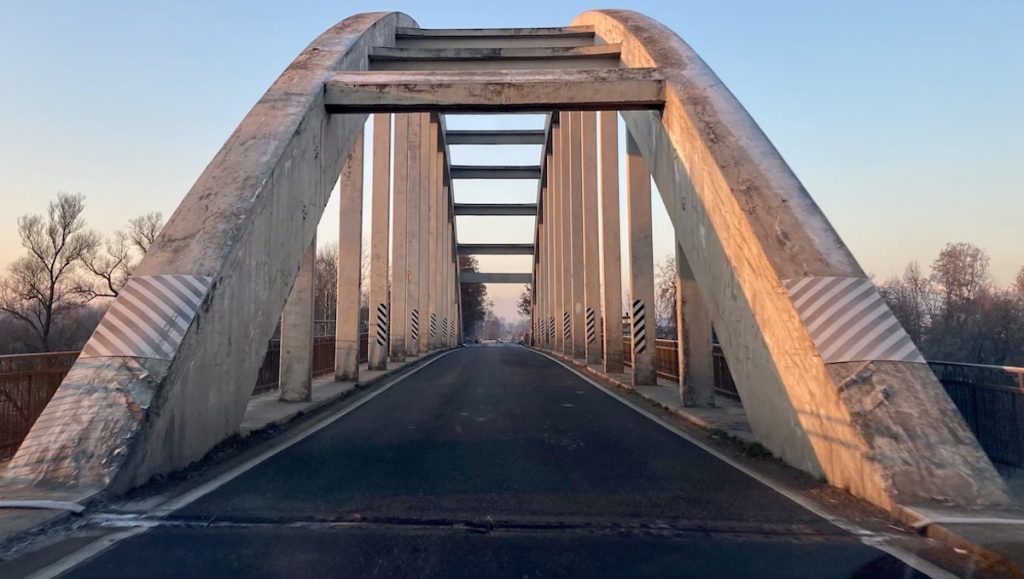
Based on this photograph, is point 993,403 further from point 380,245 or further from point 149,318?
point 380,245

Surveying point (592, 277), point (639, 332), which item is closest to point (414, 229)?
point (592, 277)

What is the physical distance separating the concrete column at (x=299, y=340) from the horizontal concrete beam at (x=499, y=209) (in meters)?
48.4

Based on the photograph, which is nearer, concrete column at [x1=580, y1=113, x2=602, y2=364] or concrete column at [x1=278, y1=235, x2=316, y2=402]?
concrete column at [x1=278, y1=235, x2=316, y2=402]

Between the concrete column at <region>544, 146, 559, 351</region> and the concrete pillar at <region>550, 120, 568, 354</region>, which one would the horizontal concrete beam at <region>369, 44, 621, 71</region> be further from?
the concrete column at <region>544, 146, 559, 351</region>

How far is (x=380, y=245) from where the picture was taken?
953 inches

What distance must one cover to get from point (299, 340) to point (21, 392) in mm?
4832

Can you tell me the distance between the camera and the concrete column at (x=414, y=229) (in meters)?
31.9

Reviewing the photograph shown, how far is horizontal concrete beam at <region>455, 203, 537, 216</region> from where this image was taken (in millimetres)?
60562

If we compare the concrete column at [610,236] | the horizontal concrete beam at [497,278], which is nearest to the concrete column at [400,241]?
the concrete column at [610,236]

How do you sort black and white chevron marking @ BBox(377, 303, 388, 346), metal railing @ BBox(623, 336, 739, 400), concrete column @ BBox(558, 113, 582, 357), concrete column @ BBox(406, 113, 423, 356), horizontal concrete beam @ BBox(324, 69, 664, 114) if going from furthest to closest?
concrete column @ BBox(558, 113, 582, 357) → concrete column @ BBox(406, 113, 423, 356) → black and white chevron marking @ BBox(377, 303, 388, 346) → metal railing @ BBox(623, 336, 739, 400) → horizontal concrete beam @ BBox(324, 69, 664, 114)

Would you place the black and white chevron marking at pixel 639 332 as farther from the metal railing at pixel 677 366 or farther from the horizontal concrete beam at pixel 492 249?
the horizontal concrete beam at pixel 492 249

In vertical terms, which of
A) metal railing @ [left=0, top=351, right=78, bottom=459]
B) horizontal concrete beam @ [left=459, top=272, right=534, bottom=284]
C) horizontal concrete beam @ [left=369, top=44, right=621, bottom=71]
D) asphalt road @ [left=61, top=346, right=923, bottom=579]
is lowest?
asphalt road @ [left=61, top=346, right=923, bottom=579]

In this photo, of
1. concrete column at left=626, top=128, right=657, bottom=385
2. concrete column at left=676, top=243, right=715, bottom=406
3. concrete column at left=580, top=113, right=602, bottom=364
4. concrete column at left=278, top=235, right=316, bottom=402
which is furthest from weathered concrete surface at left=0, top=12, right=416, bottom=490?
Result: concrete column at left=580, top=113, right=602, bottom=364

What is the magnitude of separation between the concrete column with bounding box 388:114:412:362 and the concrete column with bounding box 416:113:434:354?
2.64 metres
